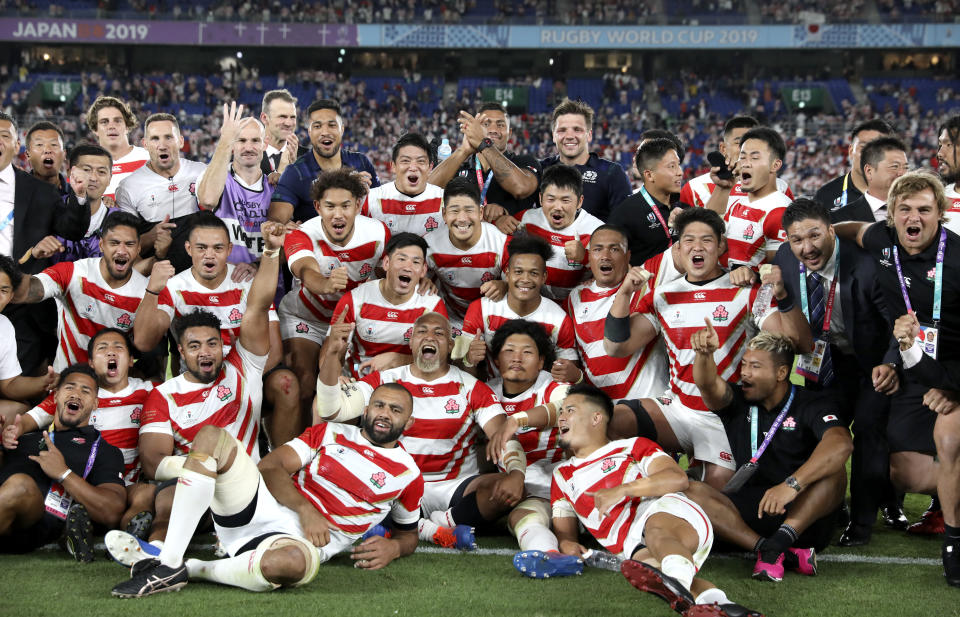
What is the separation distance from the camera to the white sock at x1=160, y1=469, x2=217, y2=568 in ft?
14.5

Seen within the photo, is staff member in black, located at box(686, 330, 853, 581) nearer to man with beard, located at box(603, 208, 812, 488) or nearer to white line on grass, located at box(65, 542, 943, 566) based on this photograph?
white line on grass, located at box(65, 542, 943, 566)

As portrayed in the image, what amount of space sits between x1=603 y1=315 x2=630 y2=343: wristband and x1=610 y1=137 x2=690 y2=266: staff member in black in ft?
3.19

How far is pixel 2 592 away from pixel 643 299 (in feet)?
13.0

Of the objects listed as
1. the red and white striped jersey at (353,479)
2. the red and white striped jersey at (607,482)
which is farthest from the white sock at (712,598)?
the red and white striped jersey at (353,479)

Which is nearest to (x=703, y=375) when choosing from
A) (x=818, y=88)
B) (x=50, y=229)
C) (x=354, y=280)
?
(x=354, y=280)

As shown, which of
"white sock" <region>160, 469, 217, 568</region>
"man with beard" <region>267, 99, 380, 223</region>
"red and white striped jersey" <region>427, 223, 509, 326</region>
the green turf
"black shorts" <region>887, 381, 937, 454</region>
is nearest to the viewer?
the green turf

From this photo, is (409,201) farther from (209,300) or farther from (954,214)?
(954,214)

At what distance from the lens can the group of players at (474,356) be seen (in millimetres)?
4891

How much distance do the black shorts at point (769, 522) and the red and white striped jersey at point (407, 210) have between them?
2.95 m

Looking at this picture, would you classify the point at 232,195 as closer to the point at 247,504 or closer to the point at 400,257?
the point at 400,257

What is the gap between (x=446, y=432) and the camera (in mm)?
5730

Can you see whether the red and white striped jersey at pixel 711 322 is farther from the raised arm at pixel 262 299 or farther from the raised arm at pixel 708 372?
the raised arm at pixel 262 299

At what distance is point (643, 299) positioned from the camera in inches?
243

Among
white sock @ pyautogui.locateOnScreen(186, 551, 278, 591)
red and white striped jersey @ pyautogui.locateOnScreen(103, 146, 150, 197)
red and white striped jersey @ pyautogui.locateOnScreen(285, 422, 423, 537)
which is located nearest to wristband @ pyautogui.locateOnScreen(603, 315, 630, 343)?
red and white striped jersey @ pyautogui.locateOnScreen(285, 422, 423, 537)
